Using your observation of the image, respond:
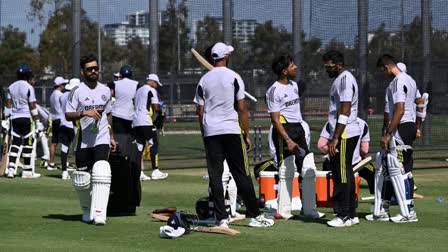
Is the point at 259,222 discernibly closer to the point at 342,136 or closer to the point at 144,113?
the point at 342,136

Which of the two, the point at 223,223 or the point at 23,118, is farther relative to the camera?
the point at 23,118

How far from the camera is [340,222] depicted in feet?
33.1

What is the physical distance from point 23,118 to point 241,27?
6285 millimetres

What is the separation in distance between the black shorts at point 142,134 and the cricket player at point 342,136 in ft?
22.4

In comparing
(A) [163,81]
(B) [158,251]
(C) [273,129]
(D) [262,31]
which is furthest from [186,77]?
(B) [158,251]

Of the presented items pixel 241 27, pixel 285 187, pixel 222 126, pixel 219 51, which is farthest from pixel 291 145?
pixel 241 27

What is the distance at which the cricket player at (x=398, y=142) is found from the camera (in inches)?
A: 414

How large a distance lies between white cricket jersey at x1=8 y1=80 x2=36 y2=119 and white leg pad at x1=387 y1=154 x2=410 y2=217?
856 cm

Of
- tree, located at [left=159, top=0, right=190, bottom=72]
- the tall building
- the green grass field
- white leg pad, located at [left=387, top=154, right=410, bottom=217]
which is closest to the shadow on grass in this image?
the green grass field

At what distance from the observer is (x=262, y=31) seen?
21.0 meters

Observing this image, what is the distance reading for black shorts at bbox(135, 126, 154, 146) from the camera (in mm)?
16594

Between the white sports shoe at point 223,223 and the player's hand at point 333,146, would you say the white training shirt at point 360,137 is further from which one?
the white sports shoe at point 223,223

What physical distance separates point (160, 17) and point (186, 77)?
217 cm

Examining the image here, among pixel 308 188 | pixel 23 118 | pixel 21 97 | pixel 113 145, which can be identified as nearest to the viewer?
pixel 308 188
